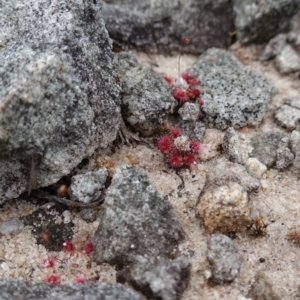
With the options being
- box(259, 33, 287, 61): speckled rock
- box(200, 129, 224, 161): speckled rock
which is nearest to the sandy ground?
box(200, 129, 224, 161): speckled rock

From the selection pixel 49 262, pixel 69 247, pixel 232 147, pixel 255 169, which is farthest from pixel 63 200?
pixel 255 169

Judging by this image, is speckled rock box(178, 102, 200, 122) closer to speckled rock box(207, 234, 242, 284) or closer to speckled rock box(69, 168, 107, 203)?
speckled rock box(69, 168, 107, 203)

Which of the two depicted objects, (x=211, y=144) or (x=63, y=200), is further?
(x=211, y=144)

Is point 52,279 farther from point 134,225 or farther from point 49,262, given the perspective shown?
point 134,225

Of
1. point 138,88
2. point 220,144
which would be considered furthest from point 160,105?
point 220,144

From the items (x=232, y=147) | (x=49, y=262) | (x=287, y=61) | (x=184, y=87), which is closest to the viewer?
(x=49, y=262)
